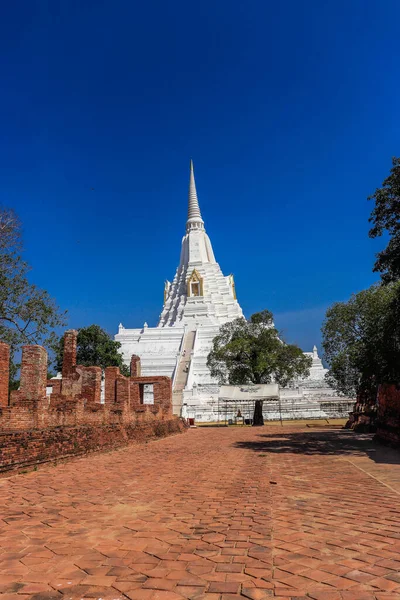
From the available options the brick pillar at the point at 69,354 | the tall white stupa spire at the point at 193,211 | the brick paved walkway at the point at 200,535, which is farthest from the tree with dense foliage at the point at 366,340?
the tall white stupa spire at the point at 193,211

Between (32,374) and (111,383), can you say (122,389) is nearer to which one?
(111,383)

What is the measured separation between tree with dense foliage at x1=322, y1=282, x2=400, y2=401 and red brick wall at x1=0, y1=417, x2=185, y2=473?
8270mm

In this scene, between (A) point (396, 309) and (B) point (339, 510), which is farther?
(A) point (396, 309)

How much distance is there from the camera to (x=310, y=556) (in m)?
3.21

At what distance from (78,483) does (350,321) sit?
1538 cm

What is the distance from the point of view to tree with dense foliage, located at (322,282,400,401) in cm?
1425

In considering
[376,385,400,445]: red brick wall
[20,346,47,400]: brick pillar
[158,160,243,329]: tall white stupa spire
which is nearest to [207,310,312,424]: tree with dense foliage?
[376,385,400,445]: red brick wall

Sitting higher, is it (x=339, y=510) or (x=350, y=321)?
(x=350, y=321)

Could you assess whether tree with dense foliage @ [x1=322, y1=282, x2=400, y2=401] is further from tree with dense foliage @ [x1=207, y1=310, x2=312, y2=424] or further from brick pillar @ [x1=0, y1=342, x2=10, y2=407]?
brick pillar @ [x1=0, y1=342, x2=10, y2=407]

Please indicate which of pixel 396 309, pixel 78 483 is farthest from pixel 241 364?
pixel 78 483

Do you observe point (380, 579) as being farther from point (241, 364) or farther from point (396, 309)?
point (241, 364)

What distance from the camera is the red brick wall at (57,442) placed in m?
7.34

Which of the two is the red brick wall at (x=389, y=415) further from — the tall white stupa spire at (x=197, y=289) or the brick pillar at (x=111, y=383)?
the tall white stupa spire at (x=197, y=289)

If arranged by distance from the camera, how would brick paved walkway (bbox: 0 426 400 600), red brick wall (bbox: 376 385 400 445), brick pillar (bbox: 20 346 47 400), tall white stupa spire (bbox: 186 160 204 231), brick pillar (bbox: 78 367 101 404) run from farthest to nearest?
1. tall white stupa spire (bbox: 186 160 204 231)
2. brick pillar (bbox: 78 367 101 404)
3. red brick wall (bbox: 376 385 400 445)
4. brick pillar (bbox: 20 346 47 400)
5. brick paved walkway (bbox: 0 426 400 600)
